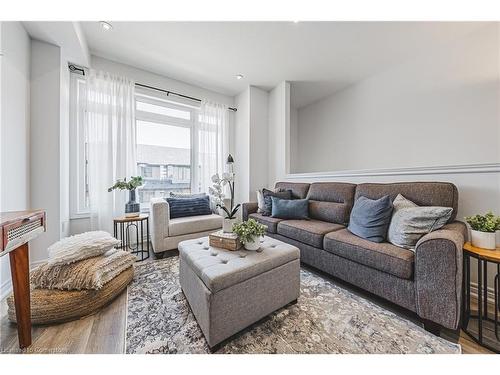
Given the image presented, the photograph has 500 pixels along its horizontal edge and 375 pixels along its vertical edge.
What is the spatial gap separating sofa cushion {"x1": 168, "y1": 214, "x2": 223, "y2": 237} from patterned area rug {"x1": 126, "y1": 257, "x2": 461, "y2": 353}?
2.88ft

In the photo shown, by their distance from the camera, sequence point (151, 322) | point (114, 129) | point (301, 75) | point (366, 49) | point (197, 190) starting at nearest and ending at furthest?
1. point (151, 322)
2. point (366, 49)
3. point (114, 129)
4. point (301, 75)
5. point (197, 190)

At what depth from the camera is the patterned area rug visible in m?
1.13

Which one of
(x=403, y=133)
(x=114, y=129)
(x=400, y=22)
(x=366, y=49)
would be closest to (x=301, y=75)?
(x=366, y=49)

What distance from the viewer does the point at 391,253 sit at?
1408 millimetres

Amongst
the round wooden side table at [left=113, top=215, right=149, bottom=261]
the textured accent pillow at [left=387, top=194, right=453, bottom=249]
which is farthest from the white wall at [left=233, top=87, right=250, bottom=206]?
the textured accent pillow at [left=387, top=194, right=453, bottom=249]

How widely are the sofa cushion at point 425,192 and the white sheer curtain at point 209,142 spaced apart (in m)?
2.56

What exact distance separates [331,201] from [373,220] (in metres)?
0.81

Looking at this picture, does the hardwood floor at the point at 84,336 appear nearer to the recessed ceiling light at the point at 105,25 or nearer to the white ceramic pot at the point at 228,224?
the white ceramic pot at the point at 228,224

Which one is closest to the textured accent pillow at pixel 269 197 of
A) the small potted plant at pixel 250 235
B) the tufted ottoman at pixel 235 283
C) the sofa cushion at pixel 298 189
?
the sofa cushion at pixel 298 189

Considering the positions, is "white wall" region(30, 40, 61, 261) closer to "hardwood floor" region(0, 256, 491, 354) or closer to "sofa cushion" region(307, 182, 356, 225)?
"hardwood floor" region(0, 256, 491, 354)

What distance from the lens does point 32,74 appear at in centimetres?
203

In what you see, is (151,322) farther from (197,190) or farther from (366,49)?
(366,49)

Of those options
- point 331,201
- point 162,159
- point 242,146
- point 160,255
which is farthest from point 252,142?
point 160,255

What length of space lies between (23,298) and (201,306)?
1.02 m
